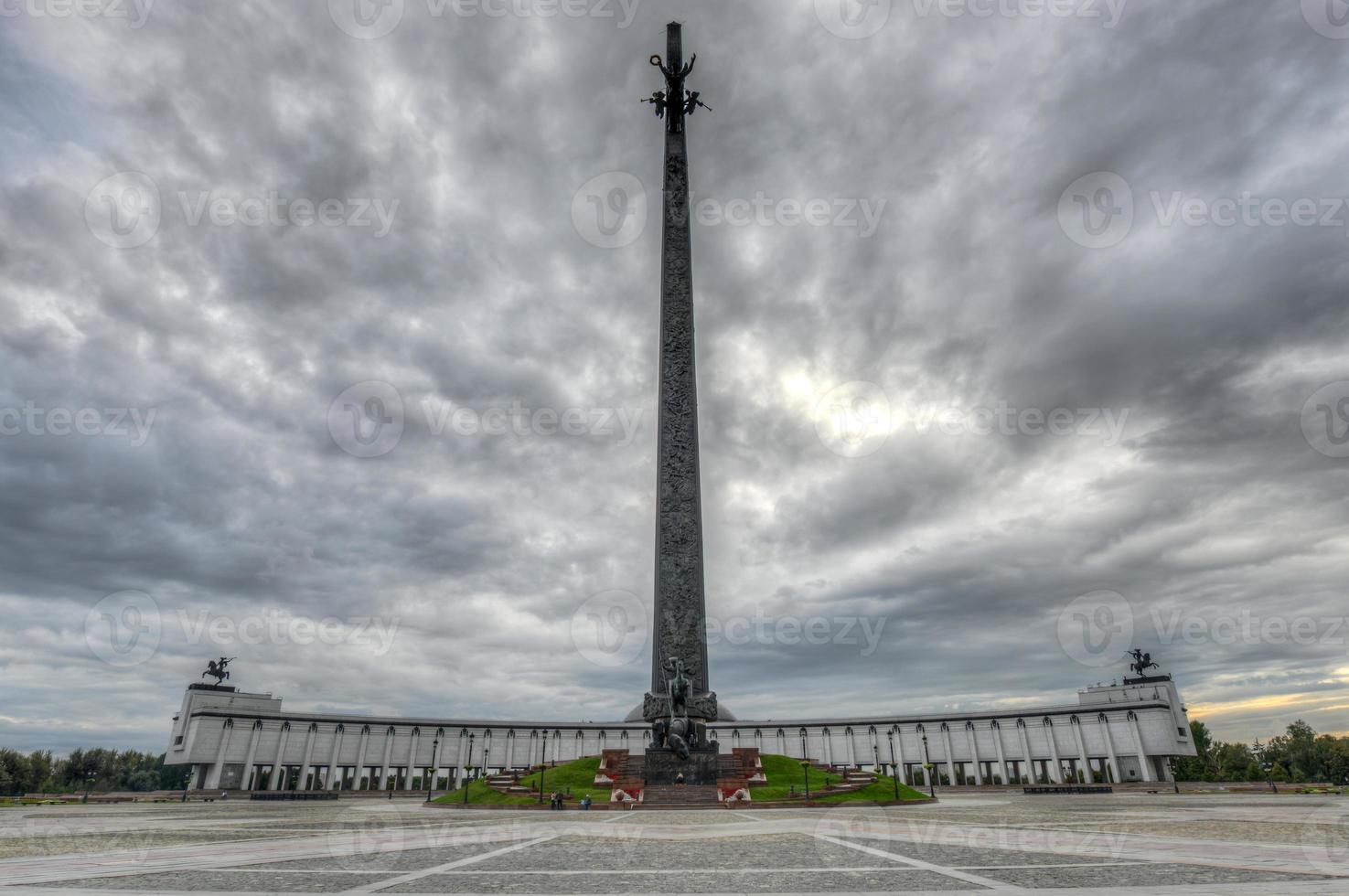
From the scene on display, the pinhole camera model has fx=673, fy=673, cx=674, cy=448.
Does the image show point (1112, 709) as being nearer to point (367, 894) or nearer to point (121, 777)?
point (367, 894)

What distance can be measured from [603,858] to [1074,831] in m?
8.78

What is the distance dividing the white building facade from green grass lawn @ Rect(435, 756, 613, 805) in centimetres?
2791

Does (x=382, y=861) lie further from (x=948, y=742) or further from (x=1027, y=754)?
(x=1027, y=754)

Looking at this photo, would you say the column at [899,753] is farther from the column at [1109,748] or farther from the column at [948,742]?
the column at [1109,748]

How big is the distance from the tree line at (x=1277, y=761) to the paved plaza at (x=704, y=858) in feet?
227

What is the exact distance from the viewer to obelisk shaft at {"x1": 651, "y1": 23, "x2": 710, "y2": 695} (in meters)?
32.2

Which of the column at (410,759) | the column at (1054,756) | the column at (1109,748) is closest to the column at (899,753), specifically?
the column at (1054,756)

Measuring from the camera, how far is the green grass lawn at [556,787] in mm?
26938

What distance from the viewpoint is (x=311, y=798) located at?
40.7 meters

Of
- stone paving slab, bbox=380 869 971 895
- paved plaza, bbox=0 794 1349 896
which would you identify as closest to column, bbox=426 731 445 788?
paved plaza, bbox=0 794 1349 896

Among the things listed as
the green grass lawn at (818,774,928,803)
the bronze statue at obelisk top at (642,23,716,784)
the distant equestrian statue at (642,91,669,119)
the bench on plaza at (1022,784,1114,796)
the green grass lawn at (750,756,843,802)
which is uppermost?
the distant equestrian statue at (642,91,669,119)

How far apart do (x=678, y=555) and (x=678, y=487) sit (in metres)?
3.39

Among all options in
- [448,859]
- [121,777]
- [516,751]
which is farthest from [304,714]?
[448,859]

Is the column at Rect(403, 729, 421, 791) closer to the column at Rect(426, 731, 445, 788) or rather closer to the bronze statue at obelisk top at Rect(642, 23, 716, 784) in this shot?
the column at Rect(426, 731, 445, 788)
